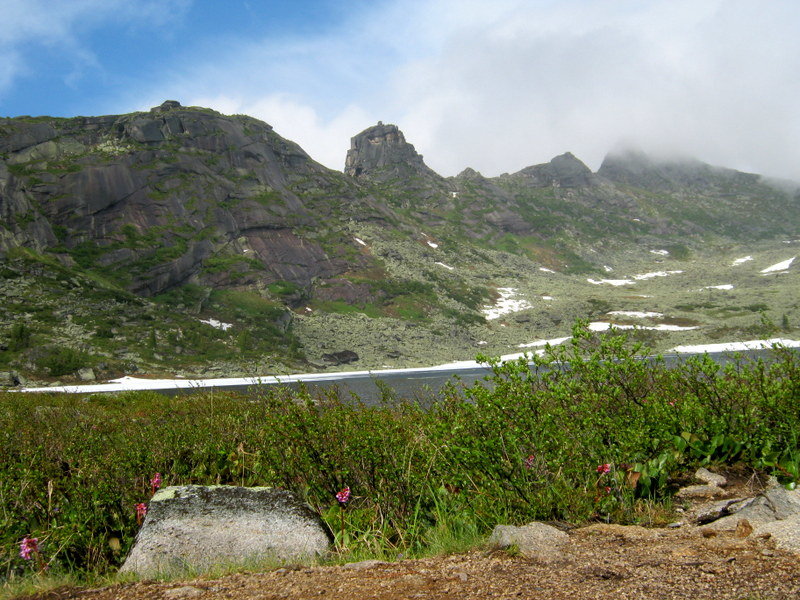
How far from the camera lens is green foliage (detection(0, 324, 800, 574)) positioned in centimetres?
644

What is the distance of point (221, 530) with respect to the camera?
7.13 metres

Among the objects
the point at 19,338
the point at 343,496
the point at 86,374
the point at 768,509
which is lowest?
the point at 86,374

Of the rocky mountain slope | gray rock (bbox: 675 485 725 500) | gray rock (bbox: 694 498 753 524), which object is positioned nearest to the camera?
gray rock (bbox: 694 498 753 524)

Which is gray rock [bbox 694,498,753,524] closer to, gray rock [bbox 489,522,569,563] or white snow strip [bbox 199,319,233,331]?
gray rock [bbox 489,522,569,563]

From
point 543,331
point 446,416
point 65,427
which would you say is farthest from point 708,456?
point 543,331

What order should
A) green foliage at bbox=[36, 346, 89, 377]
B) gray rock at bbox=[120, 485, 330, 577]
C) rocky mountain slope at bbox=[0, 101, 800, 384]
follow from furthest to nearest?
rocky mountain slope at bbox=[0, 101, 800, 384]
green foliage at bbox=[36, 346, 89, 377]
gray rock at bbox=[120, 485, 330, 577]

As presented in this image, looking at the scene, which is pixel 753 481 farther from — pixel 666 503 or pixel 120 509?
pixel 120 509

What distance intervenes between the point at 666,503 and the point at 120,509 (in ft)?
26.4

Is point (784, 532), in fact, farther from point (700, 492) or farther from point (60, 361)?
point (60, 361)

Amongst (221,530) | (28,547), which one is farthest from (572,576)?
(28,547)

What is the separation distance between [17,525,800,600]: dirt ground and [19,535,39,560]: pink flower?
1.36 meters

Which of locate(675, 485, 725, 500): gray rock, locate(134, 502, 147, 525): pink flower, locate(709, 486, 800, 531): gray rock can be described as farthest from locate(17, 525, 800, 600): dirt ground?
locate(134, 502, 147, 525): pink flower

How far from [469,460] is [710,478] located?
157 inches

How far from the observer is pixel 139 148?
620ft
